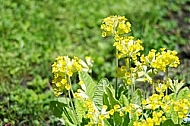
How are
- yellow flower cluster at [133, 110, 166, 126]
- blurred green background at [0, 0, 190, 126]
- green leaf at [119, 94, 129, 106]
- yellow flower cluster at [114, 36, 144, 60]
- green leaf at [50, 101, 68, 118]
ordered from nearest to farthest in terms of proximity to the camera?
1. yellow flower cluster at [133, 110, 166, 126]
2. yellow flower cluster at [114, 36, 144, 60]
3. green leaf at [119, 94, 129, 106]
4. green leaf at [50, 101, 68, 118]
5. blurred green background at [0, 0, 190, 126]

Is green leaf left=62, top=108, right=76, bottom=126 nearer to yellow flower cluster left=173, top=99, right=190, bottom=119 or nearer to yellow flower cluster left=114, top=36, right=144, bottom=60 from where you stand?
yellow flower cluster left=114, top=36, right=144, bottom=60

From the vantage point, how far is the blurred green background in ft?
14.9

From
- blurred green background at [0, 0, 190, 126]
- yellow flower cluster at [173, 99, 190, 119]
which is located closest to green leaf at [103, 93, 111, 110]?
yellow flower cluster at [173, 99, 190, 119]

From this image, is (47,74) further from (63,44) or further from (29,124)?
(29,124)

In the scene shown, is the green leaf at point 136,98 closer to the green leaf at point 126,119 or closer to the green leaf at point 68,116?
the green leaf at point 126,119

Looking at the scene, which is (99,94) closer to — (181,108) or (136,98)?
(136,98)

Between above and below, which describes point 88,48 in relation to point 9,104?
above

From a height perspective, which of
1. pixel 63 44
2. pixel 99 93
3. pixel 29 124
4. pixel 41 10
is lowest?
pixel 29 124

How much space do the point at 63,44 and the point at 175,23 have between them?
4.15 ft

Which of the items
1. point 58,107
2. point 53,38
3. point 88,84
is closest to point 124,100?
point 88,84

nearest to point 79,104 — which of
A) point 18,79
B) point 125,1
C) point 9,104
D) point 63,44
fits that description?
point 9,104

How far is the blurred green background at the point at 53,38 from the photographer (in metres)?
4.53

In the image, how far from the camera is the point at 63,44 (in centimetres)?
547

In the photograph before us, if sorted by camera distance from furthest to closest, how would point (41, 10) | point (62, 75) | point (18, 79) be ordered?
point (41, 10) → point (18, 79) → point (62, 75)
